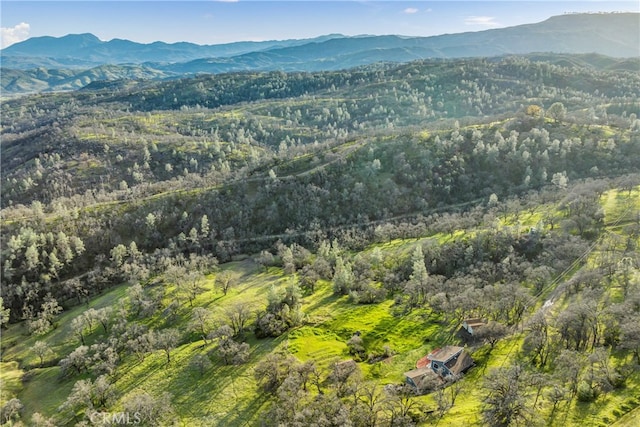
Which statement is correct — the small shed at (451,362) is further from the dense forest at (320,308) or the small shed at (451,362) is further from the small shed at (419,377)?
the small shed at (419,377)

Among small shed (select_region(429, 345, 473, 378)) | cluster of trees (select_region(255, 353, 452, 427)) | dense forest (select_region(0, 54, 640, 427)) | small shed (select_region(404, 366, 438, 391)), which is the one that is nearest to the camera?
cluster of trees (select_region(255, 353, 452, 427))

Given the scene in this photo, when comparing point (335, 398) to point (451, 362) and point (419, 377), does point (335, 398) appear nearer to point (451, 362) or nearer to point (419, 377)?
point (419, 377)

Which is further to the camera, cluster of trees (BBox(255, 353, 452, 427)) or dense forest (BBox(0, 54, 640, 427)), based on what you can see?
dense forest (BBox(0, 54, 640, 427))

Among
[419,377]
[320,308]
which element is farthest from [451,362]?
[320,308]

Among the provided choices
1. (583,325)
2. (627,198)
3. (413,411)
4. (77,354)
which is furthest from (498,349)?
(627,198)

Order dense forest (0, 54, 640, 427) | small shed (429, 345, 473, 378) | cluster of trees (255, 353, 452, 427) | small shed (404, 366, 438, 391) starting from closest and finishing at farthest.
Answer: cluster of trees (255, 353, 452, 427)
dense forest (0, 54, 640, 427)
small shed (404, 366, 438, 391)
small shed (429, 345, 473, 378)

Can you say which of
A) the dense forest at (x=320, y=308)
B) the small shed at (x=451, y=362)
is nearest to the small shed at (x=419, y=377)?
the dense forest at (x=320, y=308)

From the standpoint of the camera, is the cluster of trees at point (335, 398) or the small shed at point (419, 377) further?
the small shed at point (419, 377)

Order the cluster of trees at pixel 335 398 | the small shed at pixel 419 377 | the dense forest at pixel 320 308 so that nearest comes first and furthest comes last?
1. the cluster of trees at pixel 335 398
2. the dense forest at pixel 320 308
3. the small shed at pixel 419 377

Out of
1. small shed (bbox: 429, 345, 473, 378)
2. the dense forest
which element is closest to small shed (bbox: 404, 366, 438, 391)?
the dense forest

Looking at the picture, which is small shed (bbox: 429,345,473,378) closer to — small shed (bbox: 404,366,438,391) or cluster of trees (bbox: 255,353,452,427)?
small shed (bbox: 404,366,438,391)

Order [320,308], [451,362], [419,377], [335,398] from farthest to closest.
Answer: [320,308] < [451,362] < [419,377] < [335,398]

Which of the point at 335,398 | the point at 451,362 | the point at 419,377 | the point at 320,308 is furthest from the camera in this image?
the point at 320,308
